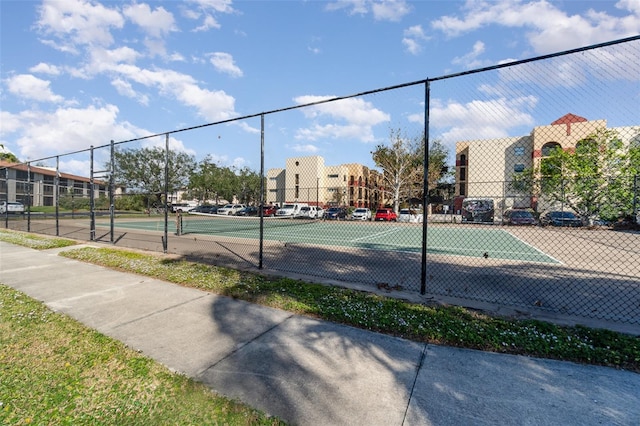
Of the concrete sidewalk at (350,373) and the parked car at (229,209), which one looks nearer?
the concrete sidewalk at (350,373)

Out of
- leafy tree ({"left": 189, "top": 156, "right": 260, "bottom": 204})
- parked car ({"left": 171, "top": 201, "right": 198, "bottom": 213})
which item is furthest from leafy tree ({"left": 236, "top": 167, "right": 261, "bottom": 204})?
parked car ({"left": 171, "top": 201, "right": 198, "bottom": 213})

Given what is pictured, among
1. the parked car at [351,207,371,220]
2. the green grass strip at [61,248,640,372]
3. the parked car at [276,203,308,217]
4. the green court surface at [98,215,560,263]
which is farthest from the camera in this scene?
the parked car at [276,203,308,217]

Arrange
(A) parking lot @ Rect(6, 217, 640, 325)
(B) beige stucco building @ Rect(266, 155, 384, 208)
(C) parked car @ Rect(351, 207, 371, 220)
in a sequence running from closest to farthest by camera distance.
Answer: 1. (A) parking lot @ Rect(6, 217, 640, 325)
2. (C) parked car @ Rect(351, 207, 371, 220)
3. (B) beige stucco building @ Rect(266, 155, 384, 208)

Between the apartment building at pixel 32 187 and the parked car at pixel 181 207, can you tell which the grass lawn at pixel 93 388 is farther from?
the parked car at pixel 181 207

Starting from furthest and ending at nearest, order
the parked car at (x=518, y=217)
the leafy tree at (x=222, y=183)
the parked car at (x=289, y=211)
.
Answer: the leafy tree at (x=222, y=183) < the parked car at (x=289, y=211) < the parked car at (x=518, y=217)

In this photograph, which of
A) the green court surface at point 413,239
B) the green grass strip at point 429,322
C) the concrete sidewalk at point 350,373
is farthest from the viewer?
the green court surface at point 413,239

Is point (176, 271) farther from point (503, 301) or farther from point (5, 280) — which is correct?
point (503, 301)

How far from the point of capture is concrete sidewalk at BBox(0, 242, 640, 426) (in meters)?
2.25

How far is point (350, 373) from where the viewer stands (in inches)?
109

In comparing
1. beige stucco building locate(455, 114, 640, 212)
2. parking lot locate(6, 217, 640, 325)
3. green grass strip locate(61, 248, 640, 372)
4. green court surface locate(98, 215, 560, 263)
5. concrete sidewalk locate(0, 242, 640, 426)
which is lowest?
green court surface locate(98, 215, 560, 263)

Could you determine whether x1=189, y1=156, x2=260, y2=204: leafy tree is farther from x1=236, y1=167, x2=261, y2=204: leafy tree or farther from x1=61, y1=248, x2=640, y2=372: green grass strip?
x1=61, y1=248, x2=640, y2=372: green grass strip

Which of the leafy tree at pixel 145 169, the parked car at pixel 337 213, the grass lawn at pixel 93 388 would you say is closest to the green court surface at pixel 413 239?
the parked car at pixel 337 213

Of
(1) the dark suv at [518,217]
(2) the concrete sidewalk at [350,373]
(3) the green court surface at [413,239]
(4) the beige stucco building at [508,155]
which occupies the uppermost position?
(4) the beige stucco building at [508,155]

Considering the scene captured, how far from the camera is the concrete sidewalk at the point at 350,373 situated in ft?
7.38
